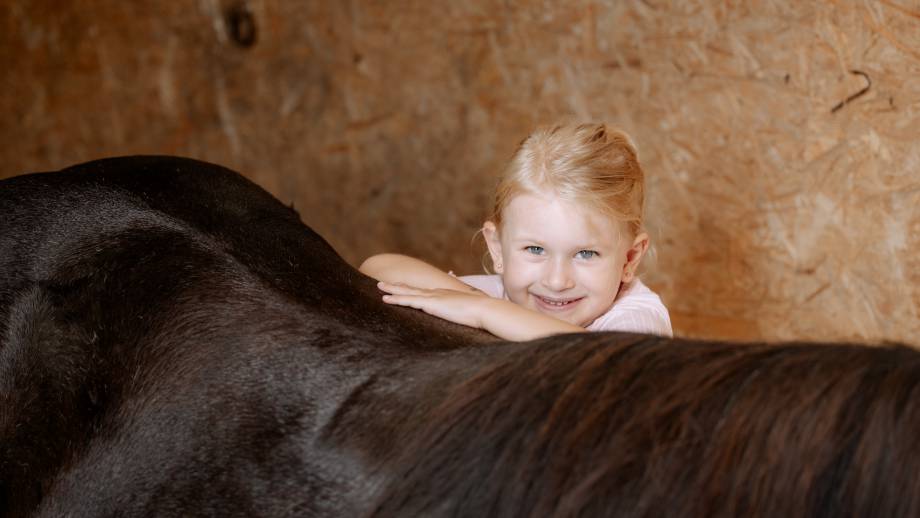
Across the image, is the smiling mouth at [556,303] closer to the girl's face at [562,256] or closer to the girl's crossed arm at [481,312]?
the girl's face at [562,256]

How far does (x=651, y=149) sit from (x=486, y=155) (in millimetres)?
471

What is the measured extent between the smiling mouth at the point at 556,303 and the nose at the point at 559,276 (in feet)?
0.12

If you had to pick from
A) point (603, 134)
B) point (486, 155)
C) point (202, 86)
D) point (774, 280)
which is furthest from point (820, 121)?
point (202, 86)

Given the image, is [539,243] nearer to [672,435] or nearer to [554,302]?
[554,302]

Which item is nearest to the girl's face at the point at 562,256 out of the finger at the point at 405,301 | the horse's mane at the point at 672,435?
the finger at the point at 405,301

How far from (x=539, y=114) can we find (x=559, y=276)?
105cm

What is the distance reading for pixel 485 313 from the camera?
4.18ft

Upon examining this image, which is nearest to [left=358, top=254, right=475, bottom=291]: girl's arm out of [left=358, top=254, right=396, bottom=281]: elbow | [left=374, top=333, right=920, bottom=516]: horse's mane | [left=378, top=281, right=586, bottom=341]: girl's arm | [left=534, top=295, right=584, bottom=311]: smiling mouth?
[left=358, top=254, right=396, bottom=281]: elbow

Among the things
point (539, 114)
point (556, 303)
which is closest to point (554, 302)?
point (556, 303)

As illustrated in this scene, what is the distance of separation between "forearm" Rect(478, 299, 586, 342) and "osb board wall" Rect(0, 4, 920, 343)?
0.63m

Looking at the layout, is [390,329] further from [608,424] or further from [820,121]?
[820,121]

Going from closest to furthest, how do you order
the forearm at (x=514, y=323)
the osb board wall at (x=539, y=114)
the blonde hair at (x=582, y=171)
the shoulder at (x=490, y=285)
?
the forearm at (x=514, y=323) → the blonde hair at (x=582, y=171) → the shoulder at (x=490, y=285) → the osb board wall at (x=539, y=114)

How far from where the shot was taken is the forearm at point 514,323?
1.24 metres

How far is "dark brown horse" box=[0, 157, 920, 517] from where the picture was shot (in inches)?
30.3
